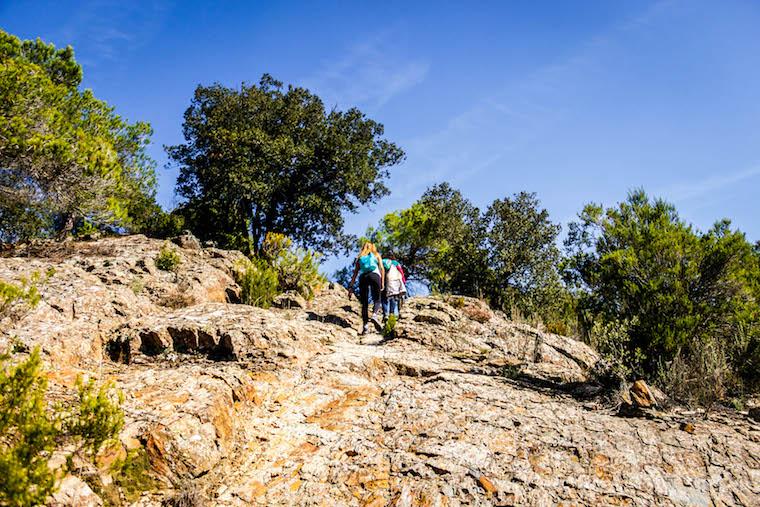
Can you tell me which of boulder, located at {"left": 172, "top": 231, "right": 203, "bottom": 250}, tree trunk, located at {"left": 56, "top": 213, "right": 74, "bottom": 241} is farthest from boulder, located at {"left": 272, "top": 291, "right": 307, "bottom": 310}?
tree trunk, located at {"left": 56, "top": 213, "right": 74, "bottom": 241}

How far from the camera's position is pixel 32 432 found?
10.9 feet

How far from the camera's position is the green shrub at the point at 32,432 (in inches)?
123

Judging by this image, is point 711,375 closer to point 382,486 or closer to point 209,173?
point 382,486

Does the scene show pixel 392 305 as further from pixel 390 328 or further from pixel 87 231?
pixel 87 231

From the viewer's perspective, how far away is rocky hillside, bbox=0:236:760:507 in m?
4.52

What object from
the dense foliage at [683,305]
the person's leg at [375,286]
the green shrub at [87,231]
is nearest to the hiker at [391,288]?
the person's leg at [375,286]

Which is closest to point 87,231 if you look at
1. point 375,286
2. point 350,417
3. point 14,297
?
point 14,297

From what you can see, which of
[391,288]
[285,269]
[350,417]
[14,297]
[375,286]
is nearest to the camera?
[14,297]

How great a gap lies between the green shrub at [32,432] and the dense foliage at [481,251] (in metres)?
18.0

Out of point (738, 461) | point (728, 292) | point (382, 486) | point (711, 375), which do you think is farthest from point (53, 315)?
point (728, 292)

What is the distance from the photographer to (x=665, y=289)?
26.3 ft

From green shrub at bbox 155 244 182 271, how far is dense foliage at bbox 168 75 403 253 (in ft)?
27.4

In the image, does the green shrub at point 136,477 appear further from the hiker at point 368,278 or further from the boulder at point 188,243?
the boulder at point 188,243

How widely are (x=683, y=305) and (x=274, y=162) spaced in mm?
16239
